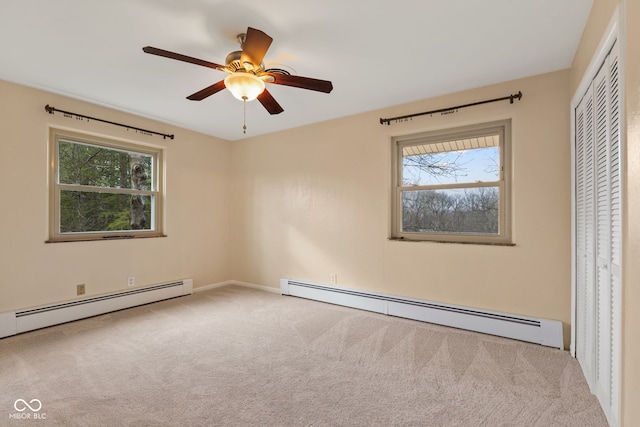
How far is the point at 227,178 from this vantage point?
5156 mm

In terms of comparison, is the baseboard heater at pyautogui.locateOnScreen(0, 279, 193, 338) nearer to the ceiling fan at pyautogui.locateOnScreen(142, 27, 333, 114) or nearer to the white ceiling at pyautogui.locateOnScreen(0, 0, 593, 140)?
the white ceiling at pyautogui.locateOnScreen(0, 0, 593, 140)

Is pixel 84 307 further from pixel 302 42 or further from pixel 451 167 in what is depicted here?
pixel 451 167

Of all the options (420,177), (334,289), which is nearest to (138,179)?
(334,289)

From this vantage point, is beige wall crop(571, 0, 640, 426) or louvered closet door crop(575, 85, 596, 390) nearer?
beige wall crop(571, 0, 640, 426)

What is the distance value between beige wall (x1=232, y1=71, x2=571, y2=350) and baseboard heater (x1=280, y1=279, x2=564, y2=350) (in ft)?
0.28

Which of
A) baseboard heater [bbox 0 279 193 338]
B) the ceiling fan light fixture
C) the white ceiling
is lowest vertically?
baseboard heater [bbox 0 279 193 338]

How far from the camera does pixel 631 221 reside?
50.8 inches

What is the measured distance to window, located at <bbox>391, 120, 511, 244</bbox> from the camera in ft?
10.1

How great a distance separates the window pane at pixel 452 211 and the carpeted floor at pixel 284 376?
1.07 meters

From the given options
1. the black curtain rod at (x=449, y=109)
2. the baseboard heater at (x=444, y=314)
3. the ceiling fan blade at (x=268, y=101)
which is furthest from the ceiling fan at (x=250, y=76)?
the baseboard heater at (x=444, y=314)

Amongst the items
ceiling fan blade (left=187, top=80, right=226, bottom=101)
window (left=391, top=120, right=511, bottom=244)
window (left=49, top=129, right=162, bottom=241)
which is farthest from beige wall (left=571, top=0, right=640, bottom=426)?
window (left=49, top=129, right=162, bottom=241)

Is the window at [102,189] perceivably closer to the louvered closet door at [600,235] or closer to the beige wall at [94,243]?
the beige wall at [94,243]

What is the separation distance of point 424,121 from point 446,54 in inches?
39.1

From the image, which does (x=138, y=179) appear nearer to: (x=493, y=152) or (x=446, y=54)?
(x=446, y=54)
